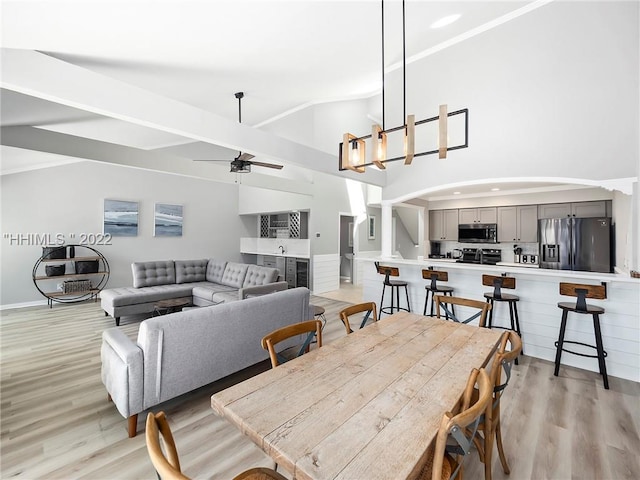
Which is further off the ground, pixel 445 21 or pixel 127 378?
pixel 445 21

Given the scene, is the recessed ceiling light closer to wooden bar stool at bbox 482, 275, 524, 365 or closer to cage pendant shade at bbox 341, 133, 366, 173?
cage pendant shade at bbox 341, 133, 366, 173

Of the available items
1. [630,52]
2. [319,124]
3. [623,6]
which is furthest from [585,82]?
[319,124]

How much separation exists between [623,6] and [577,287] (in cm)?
301

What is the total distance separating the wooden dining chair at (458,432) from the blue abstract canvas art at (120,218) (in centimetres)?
710

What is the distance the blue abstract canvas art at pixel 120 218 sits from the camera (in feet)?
20.5

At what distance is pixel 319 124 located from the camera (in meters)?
6.14

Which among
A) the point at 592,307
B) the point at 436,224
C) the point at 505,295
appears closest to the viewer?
the point at 592,307

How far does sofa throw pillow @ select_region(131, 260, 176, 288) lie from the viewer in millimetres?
5357

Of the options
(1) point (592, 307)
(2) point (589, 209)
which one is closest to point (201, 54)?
(1) point (592, 307)

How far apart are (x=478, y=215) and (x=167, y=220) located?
7021 millimetres

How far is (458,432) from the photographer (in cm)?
97

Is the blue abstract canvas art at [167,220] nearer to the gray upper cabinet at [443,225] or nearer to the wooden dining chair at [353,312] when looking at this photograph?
the gray upper cabinet at [443,225]

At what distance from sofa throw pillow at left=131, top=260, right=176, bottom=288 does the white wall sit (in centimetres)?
141

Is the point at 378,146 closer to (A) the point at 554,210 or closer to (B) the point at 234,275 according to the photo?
(B) the point at 234,275
